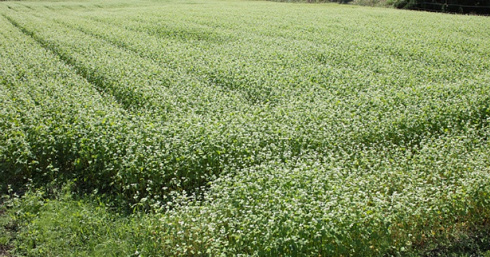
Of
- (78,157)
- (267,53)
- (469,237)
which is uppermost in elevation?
(267,53)

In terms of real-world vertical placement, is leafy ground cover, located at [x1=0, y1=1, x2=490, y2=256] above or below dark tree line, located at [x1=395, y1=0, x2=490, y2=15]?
below

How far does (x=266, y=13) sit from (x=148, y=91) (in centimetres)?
2675

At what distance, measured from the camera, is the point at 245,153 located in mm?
9031

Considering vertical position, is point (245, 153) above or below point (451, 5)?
below

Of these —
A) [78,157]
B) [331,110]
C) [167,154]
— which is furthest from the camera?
[331,110]

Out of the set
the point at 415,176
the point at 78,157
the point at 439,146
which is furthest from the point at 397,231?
the point at 78,157

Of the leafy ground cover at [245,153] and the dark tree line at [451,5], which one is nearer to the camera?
the leafy ground cover at [245,153]

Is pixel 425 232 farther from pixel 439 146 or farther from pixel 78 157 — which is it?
pixel 78 157

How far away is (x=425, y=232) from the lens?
22.1 feet

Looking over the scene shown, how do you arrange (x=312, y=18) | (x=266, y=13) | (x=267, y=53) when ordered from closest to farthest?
(x=267, y=53) < (x=312, y=18) < (x=266, y=13)

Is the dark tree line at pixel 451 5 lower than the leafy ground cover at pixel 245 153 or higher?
higher

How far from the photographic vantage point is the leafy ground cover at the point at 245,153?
6.45 m

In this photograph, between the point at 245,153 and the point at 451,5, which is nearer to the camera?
the point at 245,153

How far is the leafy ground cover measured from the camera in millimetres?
6453
